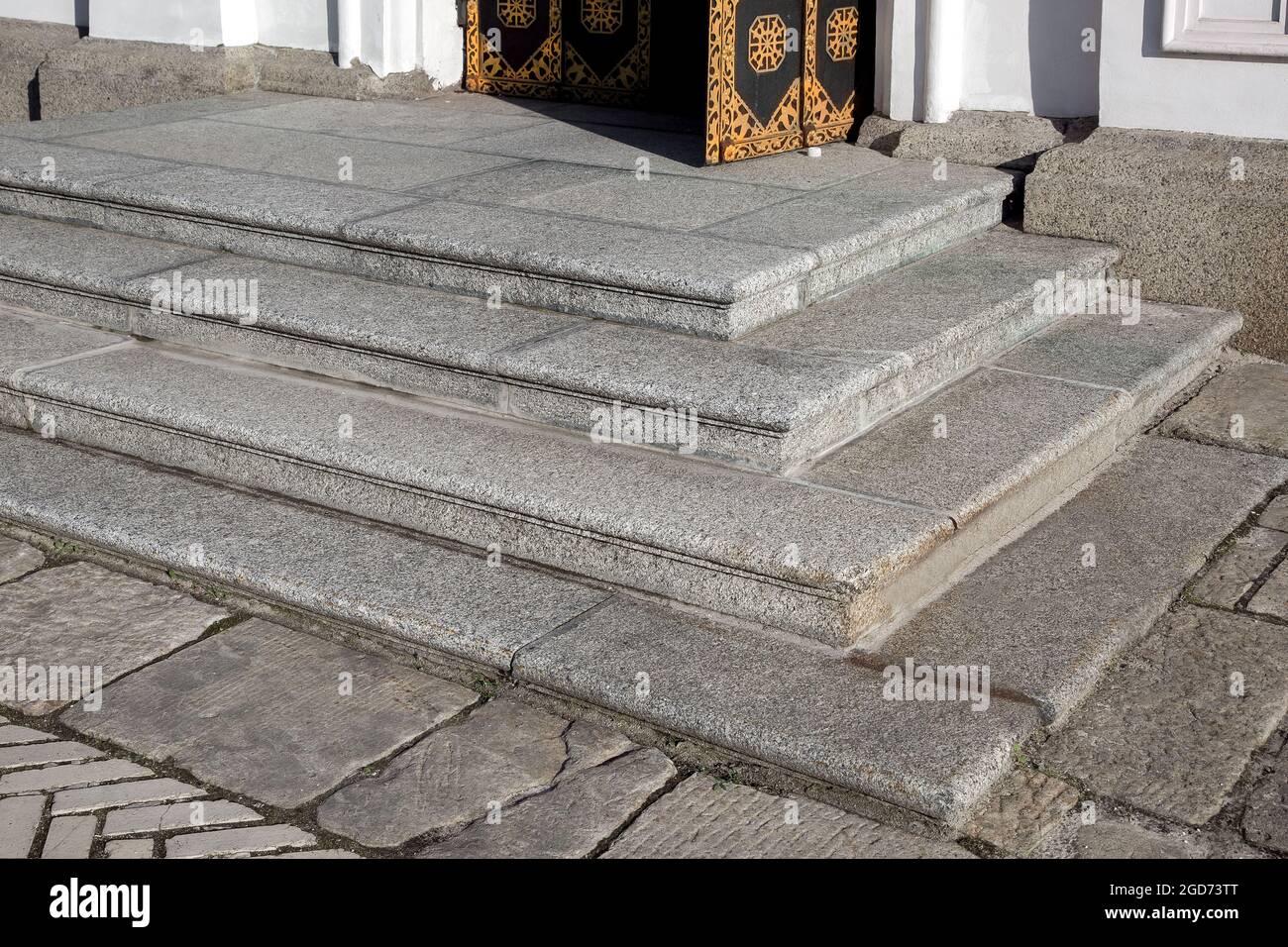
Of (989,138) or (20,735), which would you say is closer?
(20,735)

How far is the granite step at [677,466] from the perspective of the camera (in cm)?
359

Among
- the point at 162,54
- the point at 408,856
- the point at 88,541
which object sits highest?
the point at 162,54

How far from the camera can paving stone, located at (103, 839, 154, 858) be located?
2896 millimetres

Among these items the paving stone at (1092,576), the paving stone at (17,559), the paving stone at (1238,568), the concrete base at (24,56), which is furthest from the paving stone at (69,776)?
the concrete base at (24,56)

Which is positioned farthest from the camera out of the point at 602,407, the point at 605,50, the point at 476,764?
the point at 605,50

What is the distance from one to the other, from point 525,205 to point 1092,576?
100 inches

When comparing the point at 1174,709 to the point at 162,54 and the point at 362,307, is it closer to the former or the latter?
the point at 362,307

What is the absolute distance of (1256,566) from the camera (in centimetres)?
396

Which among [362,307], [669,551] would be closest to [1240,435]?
[669,551]

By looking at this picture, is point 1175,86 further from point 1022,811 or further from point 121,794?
point 121,794

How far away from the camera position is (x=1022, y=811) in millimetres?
3004

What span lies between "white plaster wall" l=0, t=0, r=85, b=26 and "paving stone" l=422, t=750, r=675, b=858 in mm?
7106

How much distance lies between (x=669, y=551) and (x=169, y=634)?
4.25 feet

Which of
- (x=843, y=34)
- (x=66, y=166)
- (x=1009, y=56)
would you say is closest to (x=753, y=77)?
(x=843, y=34)
